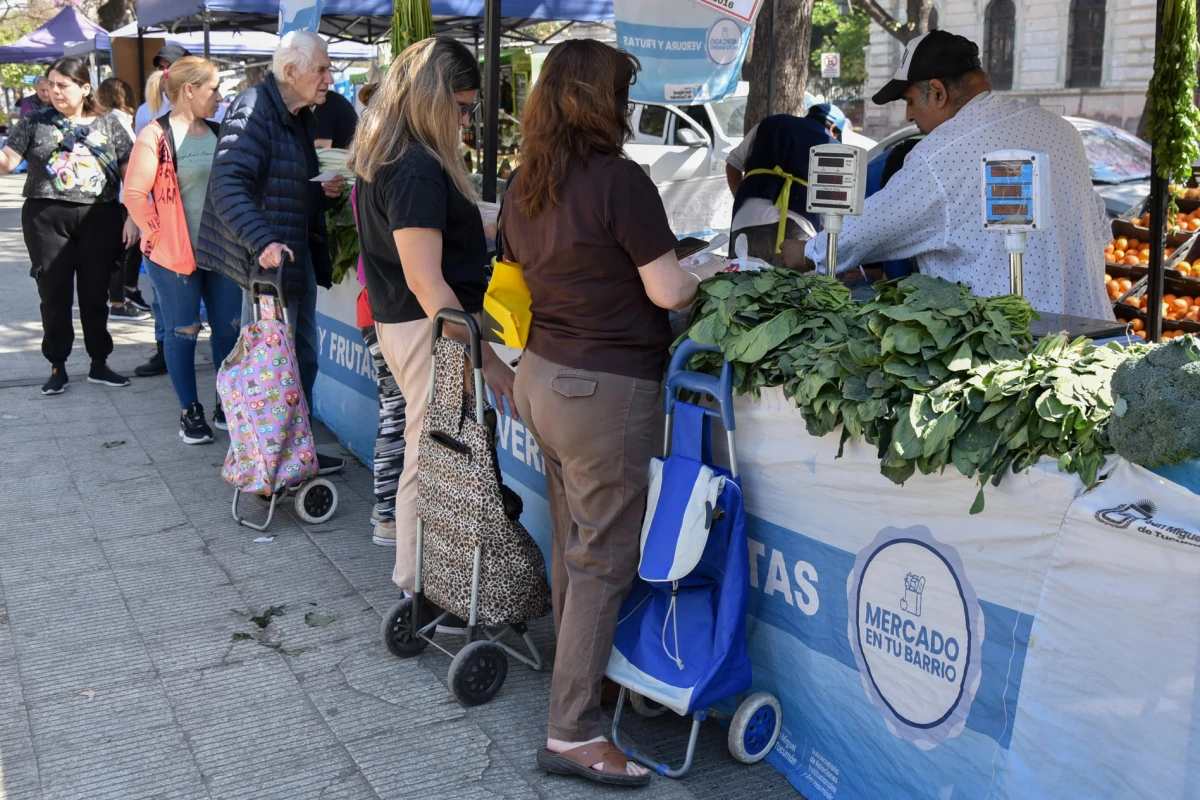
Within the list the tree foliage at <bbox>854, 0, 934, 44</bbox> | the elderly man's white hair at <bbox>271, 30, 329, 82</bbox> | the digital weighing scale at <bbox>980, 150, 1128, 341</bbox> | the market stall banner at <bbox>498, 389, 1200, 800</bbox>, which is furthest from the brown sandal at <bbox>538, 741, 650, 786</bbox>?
the tree foliage at <bbox>854, 0, 934, 44</bbox>

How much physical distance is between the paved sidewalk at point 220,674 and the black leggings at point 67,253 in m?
1.50

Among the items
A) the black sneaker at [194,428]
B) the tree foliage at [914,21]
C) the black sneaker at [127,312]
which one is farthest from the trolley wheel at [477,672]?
the tree foliage at [914,21]

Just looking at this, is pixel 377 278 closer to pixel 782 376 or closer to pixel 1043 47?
pixel 782 376

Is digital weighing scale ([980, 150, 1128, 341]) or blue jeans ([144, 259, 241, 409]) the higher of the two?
digital weighing scale ([980, 150, 1128, 341])

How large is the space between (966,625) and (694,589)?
0.76 metres

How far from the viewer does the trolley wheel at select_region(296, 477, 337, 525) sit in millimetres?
4992

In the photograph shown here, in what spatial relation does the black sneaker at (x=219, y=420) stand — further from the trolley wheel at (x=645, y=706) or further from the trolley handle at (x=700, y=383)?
the trolley handle at (x=700, y=383)

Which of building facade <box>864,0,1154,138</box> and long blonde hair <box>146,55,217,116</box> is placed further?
building facade <box>864,0,1154,138</box>

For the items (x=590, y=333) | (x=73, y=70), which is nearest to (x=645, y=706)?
(x=590, y=333)

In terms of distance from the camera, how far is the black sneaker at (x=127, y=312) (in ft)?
32.0

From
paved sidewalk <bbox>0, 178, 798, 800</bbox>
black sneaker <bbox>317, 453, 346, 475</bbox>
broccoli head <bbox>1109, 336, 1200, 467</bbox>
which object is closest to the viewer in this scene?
broccoli head <bbox>1109, 336, 1200, 467</bbox>

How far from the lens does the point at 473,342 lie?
10.6 ft

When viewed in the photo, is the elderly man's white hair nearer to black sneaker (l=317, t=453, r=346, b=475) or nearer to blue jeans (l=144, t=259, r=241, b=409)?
blue jeans (l=144, t=259, r=241, b=409)

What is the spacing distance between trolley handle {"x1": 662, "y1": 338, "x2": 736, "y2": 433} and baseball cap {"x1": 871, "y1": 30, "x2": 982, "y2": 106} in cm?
117
